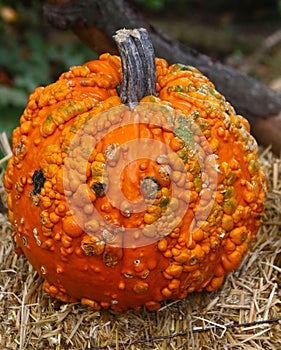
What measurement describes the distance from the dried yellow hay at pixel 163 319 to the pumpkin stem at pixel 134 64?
808mm

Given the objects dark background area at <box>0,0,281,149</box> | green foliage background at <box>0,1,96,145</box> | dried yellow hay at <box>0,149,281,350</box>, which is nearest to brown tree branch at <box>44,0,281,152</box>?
dark background area at <box>0,0,281,149</box>

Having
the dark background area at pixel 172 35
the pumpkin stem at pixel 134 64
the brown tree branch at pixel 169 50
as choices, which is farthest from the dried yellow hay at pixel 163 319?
the dark background area at pixel 172 35

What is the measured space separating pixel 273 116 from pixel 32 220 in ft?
5.31

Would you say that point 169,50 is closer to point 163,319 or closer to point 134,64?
point 134,64

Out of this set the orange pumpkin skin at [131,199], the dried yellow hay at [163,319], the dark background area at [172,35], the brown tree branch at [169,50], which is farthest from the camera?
the dark background area at [172,35]

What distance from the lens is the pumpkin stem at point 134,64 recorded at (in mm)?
1870

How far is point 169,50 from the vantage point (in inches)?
115

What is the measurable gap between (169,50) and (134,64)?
1090 millimetres

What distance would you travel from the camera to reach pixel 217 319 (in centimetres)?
205

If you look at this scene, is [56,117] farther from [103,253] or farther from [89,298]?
[89,298]

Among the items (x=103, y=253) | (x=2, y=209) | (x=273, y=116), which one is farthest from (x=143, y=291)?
(x=273, y=116)

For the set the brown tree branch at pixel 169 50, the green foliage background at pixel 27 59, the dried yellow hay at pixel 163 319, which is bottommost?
the dried yellow hay at pixel 163 319

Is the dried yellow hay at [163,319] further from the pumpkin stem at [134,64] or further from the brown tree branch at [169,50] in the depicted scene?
the brown tree branch at [169,50]

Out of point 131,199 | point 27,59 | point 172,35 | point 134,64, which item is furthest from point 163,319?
point 172,35
